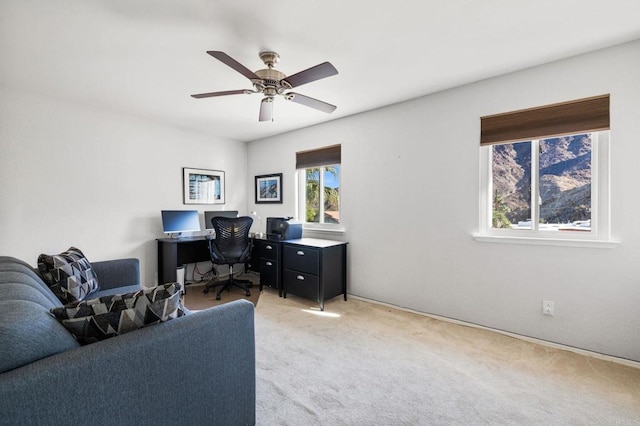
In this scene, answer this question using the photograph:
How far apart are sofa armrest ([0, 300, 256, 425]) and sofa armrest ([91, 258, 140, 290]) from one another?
1869 millimetres

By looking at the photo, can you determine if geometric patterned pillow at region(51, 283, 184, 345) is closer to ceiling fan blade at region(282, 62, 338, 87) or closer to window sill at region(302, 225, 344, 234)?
ceiling fan blade at region(282, 62, 338, 87)

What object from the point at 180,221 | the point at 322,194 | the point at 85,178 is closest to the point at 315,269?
the point at 322,194

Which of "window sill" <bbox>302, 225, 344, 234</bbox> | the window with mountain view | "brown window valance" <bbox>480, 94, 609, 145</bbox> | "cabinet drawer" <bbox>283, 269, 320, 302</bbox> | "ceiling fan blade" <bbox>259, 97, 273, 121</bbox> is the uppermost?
"ceiling fan blade" <bbox>259, 97, 273, 121</bbox>

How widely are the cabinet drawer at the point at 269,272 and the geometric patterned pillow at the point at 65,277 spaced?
6.66 feet

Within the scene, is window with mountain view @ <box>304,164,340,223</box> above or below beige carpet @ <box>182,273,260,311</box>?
above

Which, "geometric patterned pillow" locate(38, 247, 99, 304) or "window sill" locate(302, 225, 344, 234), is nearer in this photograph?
"geometric patterned pillow" locate(38, 247, 99, 304)

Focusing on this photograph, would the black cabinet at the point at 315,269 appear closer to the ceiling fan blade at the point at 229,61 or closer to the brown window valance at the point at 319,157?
the brown window valance at the point at 319,157

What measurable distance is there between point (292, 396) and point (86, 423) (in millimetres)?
1144

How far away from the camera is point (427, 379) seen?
2.01 m

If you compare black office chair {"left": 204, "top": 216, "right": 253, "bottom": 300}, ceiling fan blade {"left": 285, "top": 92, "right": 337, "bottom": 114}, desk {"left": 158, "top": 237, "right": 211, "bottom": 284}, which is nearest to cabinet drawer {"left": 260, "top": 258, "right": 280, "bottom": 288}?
black office chair {"left": 204, "top": 216, "right": 253, "bottom": 300}

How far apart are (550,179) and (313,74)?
2195 mm

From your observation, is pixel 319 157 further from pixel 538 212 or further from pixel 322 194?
pixel 538 212

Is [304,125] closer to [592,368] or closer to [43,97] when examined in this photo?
[43,97]

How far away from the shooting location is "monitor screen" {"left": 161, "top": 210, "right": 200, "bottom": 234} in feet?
13.1
